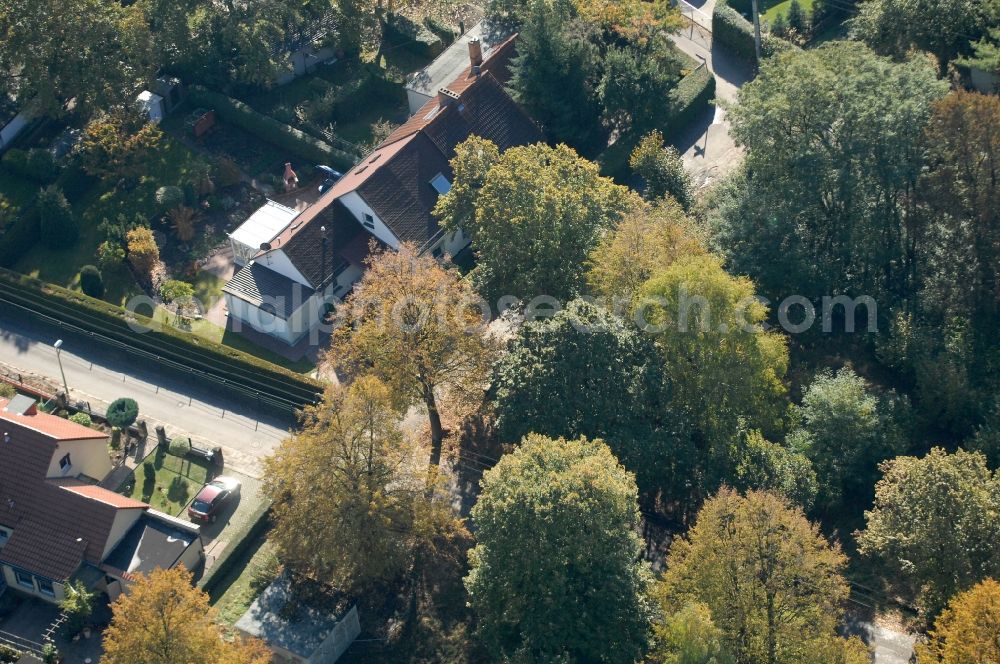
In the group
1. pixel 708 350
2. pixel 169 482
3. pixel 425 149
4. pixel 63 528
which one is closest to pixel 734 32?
pixel 425 149

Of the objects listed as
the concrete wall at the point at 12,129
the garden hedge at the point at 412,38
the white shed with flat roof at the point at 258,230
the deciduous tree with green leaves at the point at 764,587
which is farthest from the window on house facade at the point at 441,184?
the deciduous tree with green leaves at the point at 764,587

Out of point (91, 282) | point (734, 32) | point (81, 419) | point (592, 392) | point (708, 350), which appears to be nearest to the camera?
point (592, 392)

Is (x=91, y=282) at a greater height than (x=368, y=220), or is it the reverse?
(x=368, y=220)

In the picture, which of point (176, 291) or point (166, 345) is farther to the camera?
point (176, 291)

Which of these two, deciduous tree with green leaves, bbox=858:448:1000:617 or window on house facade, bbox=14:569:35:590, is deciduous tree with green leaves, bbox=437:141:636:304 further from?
window on house facade, bbox=14:569:35:590

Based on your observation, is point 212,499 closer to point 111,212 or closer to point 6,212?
point 111,212

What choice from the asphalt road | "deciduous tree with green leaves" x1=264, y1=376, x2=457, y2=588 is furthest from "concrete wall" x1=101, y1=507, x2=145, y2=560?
"deciduous tree with green leaves" x1=264, y1=376, x2=457, y2=588
